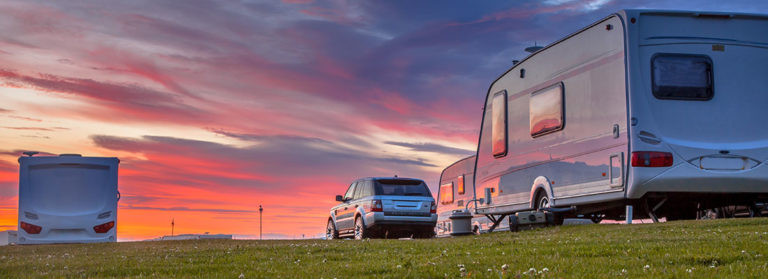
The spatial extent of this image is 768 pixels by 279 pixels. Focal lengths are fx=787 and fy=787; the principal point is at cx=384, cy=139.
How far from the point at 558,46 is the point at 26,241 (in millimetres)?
17124

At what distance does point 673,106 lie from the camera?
16.0 meters

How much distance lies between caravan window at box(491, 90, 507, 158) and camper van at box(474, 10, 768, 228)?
218 centimetres

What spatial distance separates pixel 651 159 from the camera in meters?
15.7

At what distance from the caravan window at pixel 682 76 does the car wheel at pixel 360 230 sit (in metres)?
9.42

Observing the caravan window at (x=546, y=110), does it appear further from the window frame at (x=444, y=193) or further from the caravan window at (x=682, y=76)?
the window frame at (x=444, y=193)

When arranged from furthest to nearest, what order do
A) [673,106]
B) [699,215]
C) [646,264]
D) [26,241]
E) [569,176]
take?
[26,241]
[699,215]
[569,176]
[673,106]
[646,264]

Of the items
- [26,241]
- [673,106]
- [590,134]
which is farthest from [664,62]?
[26,241]

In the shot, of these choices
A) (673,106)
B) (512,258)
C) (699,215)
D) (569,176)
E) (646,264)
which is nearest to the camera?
(646,264)

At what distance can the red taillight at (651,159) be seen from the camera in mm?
15609

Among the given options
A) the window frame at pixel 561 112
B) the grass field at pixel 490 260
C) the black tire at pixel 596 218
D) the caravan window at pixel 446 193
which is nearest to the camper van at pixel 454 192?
the caravan window at pixel 446 193

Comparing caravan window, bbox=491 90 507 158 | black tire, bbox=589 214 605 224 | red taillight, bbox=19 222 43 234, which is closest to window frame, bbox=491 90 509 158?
caravan window, bbox=491 90 507 158

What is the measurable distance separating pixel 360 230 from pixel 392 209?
4.31ft

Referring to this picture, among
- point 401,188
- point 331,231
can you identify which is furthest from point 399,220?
point 331,231

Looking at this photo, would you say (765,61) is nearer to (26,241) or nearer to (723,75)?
(723,75)
